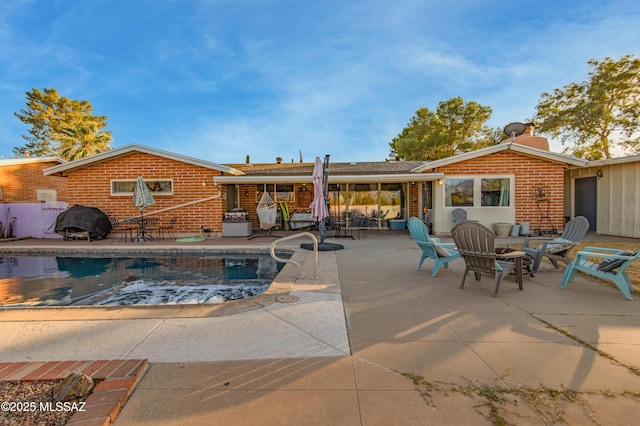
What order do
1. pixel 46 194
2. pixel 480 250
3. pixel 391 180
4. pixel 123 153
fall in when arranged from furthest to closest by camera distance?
pixel 46 194 → pixel 391 180 → pixel 123 153 → pixel 480 250

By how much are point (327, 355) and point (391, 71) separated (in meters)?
14.6

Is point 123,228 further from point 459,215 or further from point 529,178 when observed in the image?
point 529,178

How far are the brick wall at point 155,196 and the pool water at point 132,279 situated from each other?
3.14m

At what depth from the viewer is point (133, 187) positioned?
11891mm

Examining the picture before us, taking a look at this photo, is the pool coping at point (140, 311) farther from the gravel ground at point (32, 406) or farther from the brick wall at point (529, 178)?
the brick wall at point (529, 178)

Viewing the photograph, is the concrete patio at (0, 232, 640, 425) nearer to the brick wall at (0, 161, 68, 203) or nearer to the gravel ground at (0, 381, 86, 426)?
the gravel ground at (0, 381, 86, 426)

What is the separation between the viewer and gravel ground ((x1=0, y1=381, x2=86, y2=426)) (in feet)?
6.16

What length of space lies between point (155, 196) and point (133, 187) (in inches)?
38.6

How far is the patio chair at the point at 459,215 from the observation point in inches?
413

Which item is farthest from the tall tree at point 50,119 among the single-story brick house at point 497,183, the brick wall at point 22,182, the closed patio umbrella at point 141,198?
the single-story brick house at point 497,183

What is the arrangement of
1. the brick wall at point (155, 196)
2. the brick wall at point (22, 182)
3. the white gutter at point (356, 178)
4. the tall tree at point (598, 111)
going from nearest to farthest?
the white gutter at point (356, 178) → the brick wall at point (155, 196) → the brick wall at point (22, 182) → the tall tree at point (598, 111)

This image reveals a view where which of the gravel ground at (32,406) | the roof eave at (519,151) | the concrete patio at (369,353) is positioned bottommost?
the gravel ground at (32,406)

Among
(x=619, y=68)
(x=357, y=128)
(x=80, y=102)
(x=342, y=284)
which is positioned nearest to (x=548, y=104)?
(x=619, y=68)

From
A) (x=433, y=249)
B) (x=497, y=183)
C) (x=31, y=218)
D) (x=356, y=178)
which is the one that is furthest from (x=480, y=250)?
(x=31, y=218)
